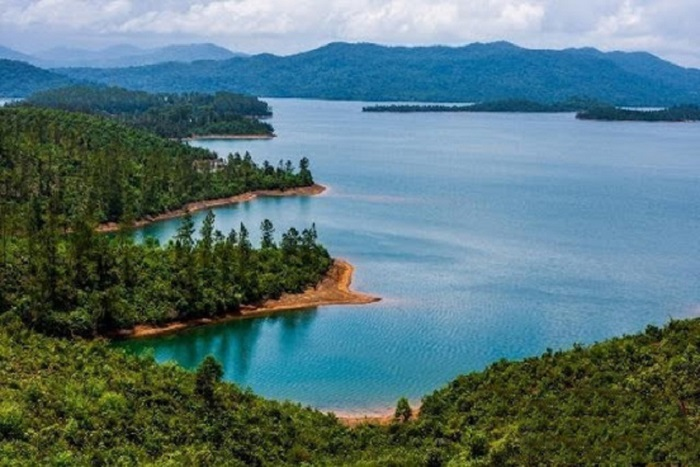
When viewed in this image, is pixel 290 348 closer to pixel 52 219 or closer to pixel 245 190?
pixel 52 219

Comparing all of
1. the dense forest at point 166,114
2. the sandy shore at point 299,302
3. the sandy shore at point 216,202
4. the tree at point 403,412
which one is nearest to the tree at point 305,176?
the sandy shore at point 216,202

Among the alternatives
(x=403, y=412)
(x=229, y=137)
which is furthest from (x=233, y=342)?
(x=229, y=137)

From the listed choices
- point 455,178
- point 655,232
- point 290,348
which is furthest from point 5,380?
point 455,178

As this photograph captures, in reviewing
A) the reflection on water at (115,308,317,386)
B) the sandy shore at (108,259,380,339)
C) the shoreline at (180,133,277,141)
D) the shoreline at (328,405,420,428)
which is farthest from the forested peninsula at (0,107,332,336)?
the shoreline at (180,133,277,141)

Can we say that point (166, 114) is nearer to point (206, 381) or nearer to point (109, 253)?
point (109, 253)

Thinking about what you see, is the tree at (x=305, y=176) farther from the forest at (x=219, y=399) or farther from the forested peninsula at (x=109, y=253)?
the forest at (x=219, y=399)

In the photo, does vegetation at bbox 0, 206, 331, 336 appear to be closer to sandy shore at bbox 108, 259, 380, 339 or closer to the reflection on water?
sandy shore at bbox 108, 259, 380, 339
